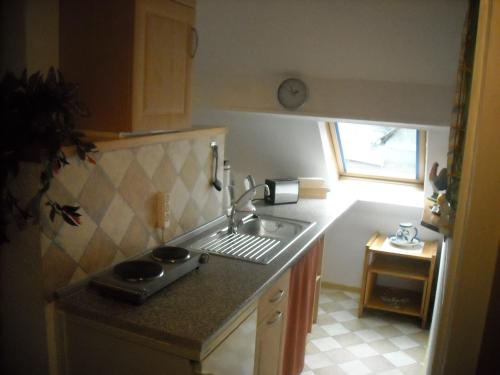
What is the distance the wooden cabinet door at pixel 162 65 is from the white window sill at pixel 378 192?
2013 mm

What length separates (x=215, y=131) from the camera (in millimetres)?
2574

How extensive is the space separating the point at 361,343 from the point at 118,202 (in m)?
2.15

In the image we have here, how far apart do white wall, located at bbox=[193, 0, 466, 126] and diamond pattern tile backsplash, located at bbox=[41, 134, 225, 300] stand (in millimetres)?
811

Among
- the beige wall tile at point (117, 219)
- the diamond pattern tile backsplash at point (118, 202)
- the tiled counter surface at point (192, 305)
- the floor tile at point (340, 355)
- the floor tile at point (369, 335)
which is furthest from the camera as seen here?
the floor tile at point (369, 335)

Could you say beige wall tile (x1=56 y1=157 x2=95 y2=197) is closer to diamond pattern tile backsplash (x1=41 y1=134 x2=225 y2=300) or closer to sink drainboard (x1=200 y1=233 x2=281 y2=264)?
diamond pattern tile backsplash (x1=41 y1=134 x2=225 y2=300)

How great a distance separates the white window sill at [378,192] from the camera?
12.7 ft

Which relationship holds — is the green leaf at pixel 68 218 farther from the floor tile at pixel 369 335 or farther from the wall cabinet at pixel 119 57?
the floor tile at pixel 369 335

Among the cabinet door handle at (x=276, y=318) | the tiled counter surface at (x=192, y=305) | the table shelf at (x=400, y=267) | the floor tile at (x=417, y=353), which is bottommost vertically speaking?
the floor tile at (x=417, y=353)

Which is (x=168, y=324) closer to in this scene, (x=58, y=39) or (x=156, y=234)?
(x=156, y=234)

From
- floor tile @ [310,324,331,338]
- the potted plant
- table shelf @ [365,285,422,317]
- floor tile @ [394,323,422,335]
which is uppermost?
the potted plant

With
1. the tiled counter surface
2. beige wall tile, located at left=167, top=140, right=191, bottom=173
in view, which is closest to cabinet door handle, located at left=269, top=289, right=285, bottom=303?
the tiled counter surface

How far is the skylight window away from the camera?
3.83m

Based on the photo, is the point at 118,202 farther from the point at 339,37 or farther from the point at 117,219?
the point at 339,37

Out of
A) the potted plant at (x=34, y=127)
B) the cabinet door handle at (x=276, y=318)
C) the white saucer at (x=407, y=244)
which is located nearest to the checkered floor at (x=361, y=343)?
the white saucer at (x=407, y=244)
